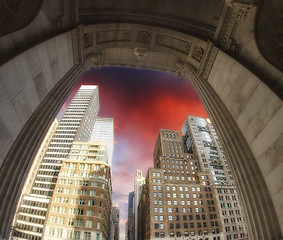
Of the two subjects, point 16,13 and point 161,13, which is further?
point 161,13

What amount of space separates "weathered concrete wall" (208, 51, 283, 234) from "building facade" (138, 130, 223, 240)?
7039 cm

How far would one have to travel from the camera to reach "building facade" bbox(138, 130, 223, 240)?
6612 cm

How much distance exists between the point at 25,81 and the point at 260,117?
339 inches

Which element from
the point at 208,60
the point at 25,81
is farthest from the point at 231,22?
the point at 25,81

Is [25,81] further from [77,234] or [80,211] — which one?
[80,211]

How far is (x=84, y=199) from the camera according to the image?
178ft

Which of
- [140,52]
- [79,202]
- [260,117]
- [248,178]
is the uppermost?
[140,52]

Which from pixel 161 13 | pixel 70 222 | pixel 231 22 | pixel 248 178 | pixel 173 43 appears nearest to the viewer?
pixel 248 178

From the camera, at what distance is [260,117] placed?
602 centimetres

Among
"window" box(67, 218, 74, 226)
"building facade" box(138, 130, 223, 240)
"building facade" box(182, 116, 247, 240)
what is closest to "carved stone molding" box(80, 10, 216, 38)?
"window" box(67, 218, 74, 226)

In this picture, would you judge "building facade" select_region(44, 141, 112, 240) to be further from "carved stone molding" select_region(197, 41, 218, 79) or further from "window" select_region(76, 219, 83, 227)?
"carved stone molding" select_region(197, 41, 218, 79)

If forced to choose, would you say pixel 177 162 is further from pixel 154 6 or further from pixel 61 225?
pixel 154 6

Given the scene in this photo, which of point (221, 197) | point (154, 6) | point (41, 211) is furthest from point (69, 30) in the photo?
point (221, 197)

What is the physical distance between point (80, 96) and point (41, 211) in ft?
355
